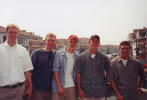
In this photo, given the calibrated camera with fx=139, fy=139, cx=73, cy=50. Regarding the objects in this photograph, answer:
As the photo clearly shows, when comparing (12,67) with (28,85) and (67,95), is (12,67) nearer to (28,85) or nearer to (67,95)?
(28,85)

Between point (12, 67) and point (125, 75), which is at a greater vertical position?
point (12, 67)

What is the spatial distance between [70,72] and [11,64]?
120 centimetres

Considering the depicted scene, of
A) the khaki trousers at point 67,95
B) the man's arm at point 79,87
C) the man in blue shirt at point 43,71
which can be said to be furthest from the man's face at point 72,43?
the khaki trousers at point 67,95

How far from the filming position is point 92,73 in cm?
291

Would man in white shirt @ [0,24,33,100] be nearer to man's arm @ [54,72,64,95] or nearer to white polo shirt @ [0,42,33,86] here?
white polo shirt @ [0,42,33,86]

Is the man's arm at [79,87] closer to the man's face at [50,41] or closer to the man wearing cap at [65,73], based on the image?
the man wearing cap at [65,73]

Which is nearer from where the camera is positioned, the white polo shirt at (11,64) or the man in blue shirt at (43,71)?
the white polo shirt at (11,64)

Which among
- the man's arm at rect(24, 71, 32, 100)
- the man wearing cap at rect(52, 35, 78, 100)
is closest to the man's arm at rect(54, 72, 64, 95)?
the man wearing cap at rect(52, 35, 78, 100)

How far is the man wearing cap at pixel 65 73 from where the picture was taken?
299cm

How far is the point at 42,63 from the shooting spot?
308 cm

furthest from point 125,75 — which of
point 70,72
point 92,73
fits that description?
point 70,72

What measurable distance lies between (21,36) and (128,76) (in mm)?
52767

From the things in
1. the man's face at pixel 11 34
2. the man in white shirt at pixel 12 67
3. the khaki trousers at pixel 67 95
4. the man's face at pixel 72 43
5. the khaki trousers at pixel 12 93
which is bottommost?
the khaki trousers at pixel 67 95

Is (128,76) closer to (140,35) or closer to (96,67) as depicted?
(96,67)
